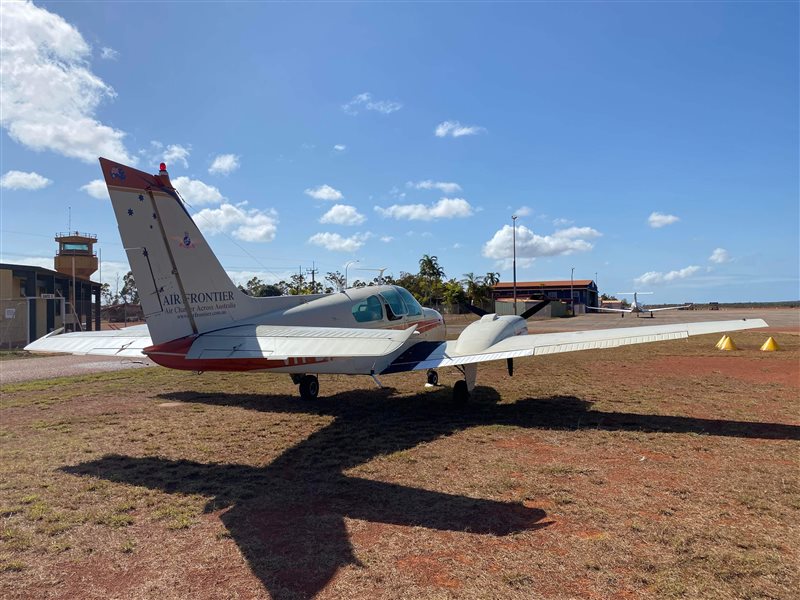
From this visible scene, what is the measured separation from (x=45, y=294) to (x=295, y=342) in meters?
45.9


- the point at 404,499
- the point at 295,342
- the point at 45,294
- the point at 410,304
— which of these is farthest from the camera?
the point at 45,294

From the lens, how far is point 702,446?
305 inches

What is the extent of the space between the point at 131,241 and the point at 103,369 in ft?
44.9

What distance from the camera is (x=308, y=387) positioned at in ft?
41.1

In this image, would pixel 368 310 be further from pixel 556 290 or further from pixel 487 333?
pixel 556 290

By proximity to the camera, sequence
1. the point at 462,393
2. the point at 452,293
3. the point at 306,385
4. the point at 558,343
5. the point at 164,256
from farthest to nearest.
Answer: the point at 452,293, the point at 306,385, the point at 462,393, the point at 558,343, the point at 164,256

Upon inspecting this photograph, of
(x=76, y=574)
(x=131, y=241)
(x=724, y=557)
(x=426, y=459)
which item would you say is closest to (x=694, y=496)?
(x=724, y=557)

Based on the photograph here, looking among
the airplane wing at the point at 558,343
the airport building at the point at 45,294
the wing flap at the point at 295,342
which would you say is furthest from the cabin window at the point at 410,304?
the airport building at the point at 45,294

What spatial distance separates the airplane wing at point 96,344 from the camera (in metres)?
9.68

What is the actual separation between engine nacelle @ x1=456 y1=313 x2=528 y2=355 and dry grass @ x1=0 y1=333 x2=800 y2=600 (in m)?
1.48

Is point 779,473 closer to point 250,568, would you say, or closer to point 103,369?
point 250,568

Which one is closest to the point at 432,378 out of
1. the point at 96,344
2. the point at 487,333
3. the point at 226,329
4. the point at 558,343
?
the point at 487,333

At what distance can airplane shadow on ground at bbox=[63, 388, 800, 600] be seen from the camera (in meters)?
4.58

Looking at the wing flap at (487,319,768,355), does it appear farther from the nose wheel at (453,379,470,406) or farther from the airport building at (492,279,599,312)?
the airport building at (492,279,599,312)
